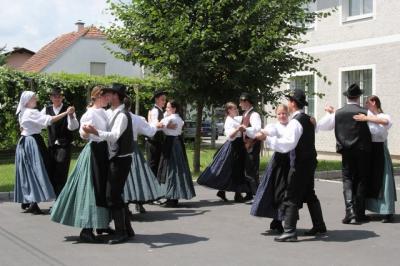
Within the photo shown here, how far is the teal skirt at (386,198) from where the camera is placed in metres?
8.98

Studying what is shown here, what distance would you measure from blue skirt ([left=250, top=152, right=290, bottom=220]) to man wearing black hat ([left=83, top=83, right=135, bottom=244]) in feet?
5.47

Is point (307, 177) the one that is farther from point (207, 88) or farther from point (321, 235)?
point (207, 88)

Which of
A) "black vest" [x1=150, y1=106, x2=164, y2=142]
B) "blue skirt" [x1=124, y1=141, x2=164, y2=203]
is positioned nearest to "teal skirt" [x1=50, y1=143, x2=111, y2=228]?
"blue skirt" [x1=124, y1=141, x2=164, y2=203]

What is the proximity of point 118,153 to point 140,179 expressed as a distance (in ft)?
5.32

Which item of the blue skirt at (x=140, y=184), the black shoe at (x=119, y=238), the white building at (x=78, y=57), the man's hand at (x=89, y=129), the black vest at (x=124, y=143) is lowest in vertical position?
the black shoe at (x=119, y=238)

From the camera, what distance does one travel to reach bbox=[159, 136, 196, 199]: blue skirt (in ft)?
34.3

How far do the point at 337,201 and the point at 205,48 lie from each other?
15.7 feet

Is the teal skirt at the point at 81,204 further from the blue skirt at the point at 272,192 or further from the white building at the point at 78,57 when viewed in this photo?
the white building at the point at 78,57

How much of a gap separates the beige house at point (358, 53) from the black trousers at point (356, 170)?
10.0 m

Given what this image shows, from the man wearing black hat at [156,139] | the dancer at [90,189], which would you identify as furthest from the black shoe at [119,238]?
the man wearing black hat at [156,139]

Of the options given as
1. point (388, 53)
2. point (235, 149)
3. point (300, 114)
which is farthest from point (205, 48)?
point (388, 53)

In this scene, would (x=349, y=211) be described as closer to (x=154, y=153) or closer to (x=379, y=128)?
(x=379, y=128)

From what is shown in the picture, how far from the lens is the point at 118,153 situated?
7.46 m

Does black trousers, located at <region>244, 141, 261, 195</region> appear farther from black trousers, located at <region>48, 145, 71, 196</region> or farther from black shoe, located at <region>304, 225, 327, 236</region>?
black trousers, located at <region>48, 145, 71, 196</region>
